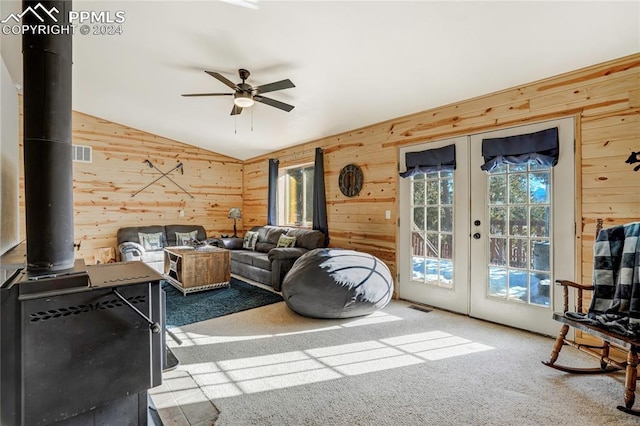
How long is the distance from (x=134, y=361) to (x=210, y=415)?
Answer: 611mm

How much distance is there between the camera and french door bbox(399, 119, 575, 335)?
10.00 ft

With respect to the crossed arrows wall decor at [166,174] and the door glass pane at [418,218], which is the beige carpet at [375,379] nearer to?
the door glass pane at [418,218]

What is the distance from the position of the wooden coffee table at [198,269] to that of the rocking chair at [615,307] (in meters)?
3.99

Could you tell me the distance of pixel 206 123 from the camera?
568cm

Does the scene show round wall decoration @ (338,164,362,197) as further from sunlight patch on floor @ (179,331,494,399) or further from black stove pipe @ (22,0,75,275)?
black stove pipe @ (22,0,75,275)

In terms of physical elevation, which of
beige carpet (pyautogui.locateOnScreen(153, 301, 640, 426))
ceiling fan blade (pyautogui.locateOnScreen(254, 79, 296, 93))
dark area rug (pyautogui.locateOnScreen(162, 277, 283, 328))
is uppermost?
ceiling fan blade (pyautogui.locateOnScreen(254, 79, 296, 93))

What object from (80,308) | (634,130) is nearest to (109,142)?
(80,308)

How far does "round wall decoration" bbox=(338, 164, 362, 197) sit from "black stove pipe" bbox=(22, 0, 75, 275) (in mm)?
3791

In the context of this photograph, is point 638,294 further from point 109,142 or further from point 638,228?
point 109,142

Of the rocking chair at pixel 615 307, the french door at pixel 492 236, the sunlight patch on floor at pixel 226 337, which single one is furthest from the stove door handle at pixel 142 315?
the french door at pixel 492 236

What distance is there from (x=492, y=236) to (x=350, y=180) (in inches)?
88.4

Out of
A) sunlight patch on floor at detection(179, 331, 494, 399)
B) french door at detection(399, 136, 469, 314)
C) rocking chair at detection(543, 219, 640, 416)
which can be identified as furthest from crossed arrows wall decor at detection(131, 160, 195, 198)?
rocking chair at detection(543, 219, 640, 416)

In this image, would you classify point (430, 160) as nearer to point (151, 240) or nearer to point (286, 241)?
point (286, 241)

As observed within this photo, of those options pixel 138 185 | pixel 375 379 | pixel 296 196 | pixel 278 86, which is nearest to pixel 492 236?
pixel 375 379
